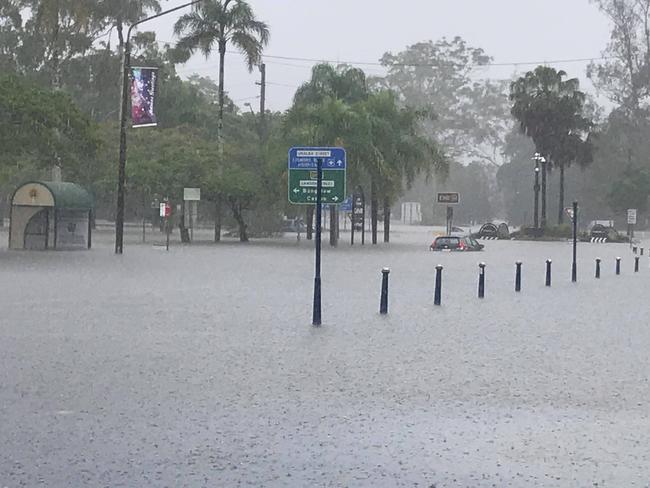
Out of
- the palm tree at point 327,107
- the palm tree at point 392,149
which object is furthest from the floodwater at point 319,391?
the palm tree at point 392,149

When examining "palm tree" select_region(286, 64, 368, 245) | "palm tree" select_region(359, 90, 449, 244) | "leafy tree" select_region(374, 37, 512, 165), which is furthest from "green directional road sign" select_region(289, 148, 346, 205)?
"leafy tree" select_region(374, 37, 512, 165)

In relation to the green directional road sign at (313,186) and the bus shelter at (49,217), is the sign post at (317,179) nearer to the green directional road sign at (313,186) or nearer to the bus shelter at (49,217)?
the green directional road sign at (313,186)

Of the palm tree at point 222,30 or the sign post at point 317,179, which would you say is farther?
the palm tree at point 222,30

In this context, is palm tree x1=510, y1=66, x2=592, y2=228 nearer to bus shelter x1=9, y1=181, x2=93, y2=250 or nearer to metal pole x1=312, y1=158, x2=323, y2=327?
bus shelter x1=9, y1=181, x2=93, y2=250

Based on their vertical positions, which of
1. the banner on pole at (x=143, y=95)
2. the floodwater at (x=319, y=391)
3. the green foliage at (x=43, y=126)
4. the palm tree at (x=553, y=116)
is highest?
the palm tree at (x=553, y=116)

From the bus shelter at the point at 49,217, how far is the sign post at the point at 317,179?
86.0 ft

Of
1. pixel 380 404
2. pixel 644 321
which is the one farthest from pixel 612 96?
pixel 380 404

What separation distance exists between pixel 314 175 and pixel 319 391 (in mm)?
7326

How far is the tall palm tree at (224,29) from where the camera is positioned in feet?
192

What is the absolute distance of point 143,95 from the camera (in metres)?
44.2

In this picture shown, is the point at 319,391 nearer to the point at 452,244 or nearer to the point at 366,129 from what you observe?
the point at 366,129

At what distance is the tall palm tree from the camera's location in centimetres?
5862

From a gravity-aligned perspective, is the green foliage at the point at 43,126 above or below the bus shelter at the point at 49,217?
above

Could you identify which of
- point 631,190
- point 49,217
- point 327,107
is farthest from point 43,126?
point 631,190
